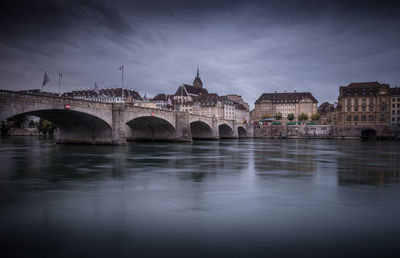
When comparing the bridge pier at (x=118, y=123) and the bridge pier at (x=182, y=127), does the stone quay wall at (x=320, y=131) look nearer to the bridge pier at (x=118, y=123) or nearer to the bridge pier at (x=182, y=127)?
the bridge pier at (x=182, y=127)

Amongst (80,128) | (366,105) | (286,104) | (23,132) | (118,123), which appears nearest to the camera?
(118,123)

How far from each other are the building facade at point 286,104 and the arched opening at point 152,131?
88138mm

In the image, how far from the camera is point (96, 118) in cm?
3506

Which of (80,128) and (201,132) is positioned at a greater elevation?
(80,128)

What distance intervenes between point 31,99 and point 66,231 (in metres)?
24.2

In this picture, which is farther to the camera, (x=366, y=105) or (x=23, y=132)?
(x=23, y=132)

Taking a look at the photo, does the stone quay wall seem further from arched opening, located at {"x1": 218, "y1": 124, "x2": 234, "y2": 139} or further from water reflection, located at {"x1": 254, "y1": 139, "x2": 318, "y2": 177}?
water reflection, located at {"x1": 254, "y1": 139, "x2": 318, "y2": 177}

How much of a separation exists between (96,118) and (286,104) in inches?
4597

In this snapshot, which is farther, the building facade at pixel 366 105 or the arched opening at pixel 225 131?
the building facade at pixel 366 105

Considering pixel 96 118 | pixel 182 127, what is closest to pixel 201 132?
pixel 182 127

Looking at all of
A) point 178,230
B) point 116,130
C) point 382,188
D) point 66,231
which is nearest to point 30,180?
point 66,231

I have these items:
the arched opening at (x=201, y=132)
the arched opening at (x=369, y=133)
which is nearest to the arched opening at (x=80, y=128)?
the arched opening at (x=201, y=132)

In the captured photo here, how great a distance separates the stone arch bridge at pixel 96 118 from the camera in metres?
26.4

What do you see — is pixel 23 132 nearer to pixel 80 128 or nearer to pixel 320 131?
pixel 80 128
